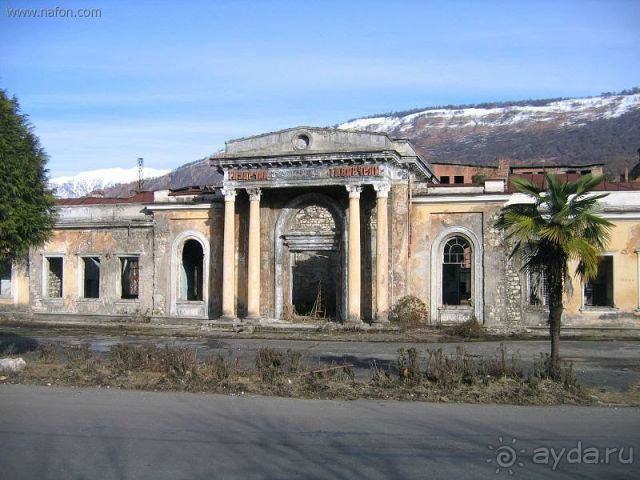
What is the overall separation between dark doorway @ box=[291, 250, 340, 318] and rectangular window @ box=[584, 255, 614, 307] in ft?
36.5

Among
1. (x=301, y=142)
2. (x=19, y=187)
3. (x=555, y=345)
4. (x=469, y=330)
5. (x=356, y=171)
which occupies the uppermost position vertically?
(x=301, y=142)

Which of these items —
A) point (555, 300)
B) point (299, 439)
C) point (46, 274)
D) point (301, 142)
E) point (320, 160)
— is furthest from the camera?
point (46, 274)

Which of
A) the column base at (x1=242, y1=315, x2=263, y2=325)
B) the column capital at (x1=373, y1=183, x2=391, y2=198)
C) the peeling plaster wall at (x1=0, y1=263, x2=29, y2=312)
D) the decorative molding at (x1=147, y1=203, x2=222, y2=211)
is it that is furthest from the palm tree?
the peeling plaster wall at (x1=0, y1=263, x2=29, y2=312)

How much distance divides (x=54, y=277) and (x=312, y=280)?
12.6m

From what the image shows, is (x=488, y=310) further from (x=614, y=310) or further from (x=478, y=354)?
(x=478, y=354)

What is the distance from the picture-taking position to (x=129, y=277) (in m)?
36.6

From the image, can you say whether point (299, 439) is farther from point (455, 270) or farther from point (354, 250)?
point (455, 270)

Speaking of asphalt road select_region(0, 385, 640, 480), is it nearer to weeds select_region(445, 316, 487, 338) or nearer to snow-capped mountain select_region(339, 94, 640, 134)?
weeds select_region(445, 316, 487, 338)

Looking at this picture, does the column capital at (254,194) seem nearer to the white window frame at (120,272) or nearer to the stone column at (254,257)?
the stone column at (254,257)

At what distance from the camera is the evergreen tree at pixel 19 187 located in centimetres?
1573

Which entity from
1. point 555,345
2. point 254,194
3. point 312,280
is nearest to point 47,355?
point 555,345

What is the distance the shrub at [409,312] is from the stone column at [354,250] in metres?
1.44

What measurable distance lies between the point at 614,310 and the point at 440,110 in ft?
467

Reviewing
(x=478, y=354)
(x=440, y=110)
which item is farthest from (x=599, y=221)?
(x=440, y=110)
